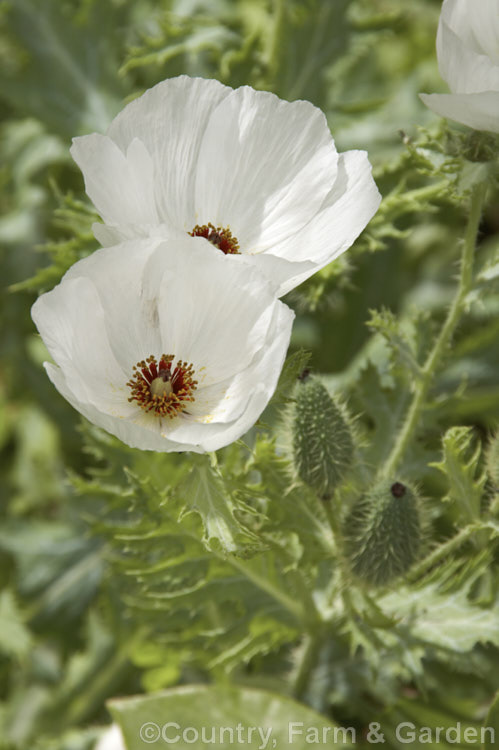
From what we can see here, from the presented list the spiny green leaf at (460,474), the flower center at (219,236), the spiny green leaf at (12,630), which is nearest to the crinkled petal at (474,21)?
the flower center at (219,236)

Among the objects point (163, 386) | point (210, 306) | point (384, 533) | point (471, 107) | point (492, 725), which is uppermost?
point (471, 107)

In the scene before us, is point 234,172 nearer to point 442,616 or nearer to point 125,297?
point 125,297

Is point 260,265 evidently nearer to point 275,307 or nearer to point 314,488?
point 275,307

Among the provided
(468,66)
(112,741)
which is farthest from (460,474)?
(112,741)

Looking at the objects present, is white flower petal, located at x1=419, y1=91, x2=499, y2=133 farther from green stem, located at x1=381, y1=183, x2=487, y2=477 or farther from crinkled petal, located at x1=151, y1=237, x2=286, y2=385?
crinkled petal, located at x1=151, y1=237, x2=286, y2=385

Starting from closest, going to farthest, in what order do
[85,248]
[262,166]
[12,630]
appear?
1. [262,166]
2. [85,248]
3. [12,630]

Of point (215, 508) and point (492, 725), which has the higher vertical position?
point (215, 508)

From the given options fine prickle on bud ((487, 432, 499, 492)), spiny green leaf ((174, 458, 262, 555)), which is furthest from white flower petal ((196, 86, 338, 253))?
fine prickle on bud ((487, 432, 499, 492))

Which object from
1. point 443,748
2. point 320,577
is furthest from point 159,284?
point 443,748
